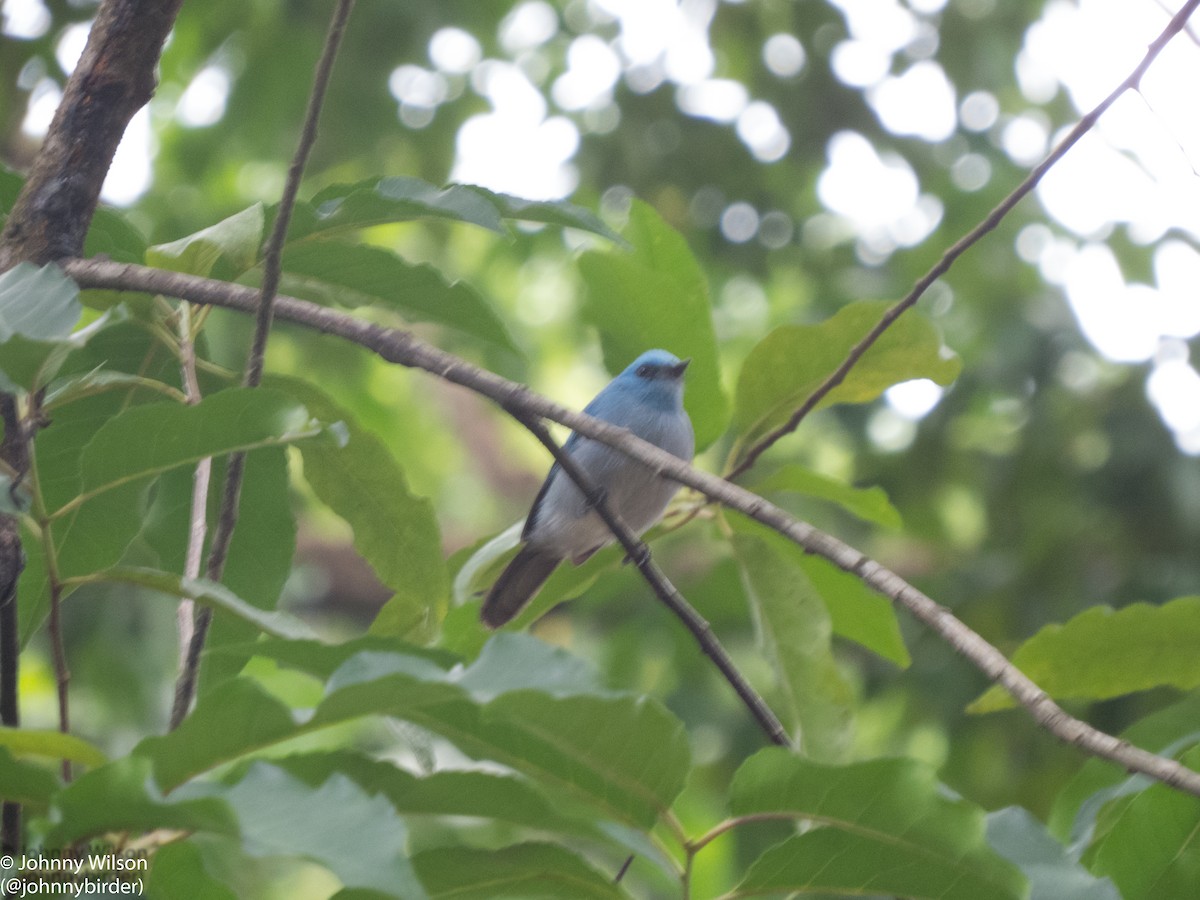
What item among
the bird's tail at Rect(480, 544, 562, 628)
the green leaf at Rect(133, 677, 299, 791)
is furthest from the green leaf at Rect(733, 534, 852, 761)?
the bird's tail at Rect(480, 544, 562, 628)

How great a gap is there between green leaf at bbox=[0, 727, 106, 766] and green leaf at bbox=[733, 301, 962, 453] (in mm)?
1262

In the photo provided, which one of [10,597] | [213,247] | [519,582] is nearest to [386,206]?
[213,247]

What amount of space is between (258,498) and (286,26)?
17.2 feet

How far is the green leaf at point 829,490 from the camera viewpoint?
7.06 feet

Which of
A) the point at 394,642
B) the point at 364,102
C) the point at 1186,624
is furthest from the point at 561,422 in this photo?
the point at 364,102

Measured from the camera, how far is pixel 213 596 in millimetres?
1313

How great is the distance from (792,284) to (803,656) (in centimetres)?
697

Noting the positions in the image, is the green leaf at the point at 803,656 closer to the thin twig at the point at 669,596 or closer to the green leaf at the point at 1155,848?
the thin twig at the point at 669,596

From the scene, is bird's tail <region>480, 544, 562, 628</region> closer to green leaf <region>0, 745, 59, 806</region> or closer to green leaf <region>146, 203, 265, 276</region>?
green leaf <region>146, 203, 265, 276</region>

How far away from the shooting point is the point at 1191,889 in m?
1.44

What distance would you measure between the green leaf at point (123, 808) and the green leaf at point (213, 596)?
0.24 m

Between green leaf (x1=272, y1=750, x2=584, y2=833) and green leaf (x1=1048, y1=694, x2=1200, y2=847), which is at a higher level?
green leaf (x1=272, y1=750, x2=584, y2=833)

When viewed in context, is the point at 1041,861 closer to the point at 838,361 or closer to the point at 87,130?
the point at 838,361

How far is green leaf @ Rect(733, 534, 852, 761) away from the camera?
1920 millimetres
